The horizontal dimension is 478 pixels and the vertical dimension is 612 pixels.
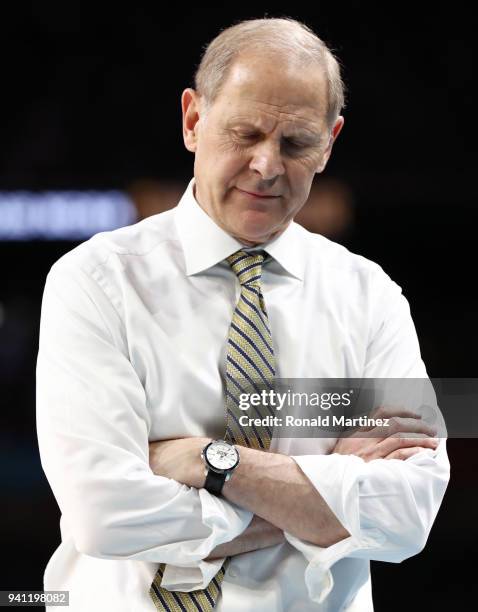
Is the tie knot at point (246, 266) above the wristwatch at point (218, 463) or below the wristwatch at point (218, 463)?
above

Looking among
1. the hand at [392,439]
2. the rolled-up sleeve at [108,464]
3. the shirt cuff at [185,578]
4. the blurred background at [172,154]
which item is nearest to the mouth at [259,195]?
the rolled-up sleeve at [108,464]

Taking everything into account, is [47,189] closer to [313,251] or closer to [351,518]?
[313,251]

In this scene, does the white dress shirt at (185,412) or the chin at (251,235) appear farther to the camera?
the chin at (251,235)

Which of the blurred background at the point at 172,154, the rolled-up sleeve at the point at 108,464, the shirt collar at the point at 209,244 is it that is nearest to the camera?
the rolled-up sleeve at the point at 108,464

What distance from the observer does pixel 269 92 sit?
1.89 metres

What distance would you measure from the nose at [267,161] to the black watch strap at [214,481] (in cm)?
63

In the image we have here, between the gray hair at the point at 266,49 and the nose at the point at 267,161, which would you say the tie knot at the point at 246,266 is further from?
the gray hair at the point at 266,49

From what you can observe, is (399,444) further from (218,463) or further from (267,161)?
(267,161)

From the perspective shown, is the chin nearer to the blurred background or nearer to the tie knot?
the tie knot

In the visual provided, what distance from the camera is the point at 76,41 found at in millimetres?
3635

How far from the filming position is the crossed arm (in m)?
1.78

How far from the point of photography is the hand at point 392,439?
6.25ft

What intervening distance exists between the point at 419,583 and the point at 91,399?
5.79 ft

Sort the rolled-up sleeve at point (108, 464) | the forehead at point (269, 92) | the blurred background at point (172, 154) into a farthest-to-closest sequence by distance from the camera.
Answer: the blurred background at point (172, 154) < the forehead at point (269, 92) < the rolled-up sleeve at point (108, 464)
